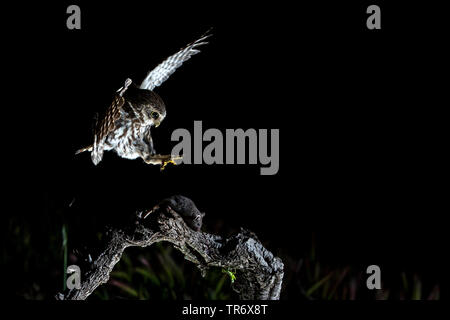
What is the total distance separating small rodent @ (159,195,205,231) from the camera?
1390 mm

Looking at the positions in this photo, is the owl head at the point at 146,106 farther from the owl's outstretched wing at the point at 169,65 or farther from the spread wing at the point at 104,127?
the owl's outstretched wing at the point at 169,65

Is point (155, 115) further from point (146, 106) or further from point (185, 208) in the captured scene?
point (185, 208)

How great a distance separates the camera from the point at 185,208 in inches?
55.2

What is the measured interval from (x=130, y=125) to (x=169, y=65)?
0.31 m

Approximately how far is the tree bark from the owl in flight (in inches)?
7.9

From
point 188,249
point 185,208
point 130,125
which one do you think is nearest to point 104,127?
point 130,125

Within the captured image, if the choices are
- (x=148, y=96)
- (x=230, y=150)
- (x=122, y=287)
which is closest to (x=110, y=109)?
(x=148, y=96)

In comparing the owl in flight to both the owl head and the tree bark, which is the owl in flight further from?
the tree bark

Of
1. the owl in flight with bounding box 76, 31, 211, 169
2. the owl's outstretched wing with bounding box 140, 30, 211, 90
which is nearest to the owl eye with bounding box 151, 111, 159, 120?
the owl in flight with bounding box 76, 31, 211, 169

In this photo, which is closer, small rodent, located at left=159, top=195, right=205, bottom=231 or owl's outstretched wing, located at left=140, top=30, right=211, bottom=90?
small rodent, located at left=159, top=195, right=205, bottom=231

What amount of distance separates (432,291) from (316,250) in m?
0.66

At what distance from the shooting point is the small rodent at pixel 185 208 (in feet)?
4.56

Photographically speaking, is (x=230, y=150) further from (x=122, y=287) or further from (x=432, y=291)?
(x=432, y=291)

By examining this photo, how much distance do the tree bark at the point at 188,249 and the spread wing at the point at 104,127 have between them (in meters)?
0.25
